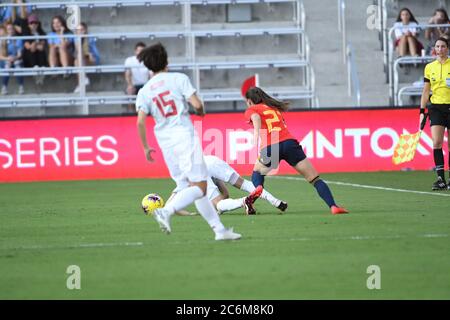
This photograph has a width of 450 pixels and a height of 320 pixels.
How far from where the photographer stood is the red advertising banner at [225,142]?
22875 millimetres

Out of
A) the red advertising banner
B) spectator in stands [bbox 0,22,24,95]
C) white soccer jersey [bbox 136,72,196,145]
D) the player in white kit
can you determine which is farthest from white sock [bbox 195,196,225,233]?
spectator in stands [bbox 0,22,24,95]

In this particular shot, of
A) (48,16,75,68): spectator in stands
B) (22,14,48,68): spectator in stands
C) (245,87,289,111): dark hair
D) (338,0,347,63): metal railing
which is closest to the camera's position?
(245,87,289,111): dark hair

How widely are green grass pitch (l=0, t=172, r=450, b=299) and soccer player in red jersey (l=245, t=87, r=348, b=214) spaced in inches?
23.0

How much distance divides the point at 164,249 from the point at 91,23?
1889cm

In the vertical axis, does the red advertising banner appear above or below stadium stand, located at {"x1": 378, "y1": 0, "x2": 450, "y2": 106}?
below

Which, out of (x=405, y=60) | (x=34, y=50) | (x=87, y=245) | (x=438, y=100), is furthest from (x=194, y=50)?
(x=87, y=245)

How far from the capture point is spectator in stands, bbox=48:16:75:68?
1034 inches

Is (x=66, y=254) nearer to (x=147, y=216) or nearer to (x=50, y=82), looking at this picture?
(x=147, y=216)

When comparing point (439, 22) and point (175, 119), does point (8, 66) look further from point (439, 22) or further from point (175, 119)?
point (175, 119)

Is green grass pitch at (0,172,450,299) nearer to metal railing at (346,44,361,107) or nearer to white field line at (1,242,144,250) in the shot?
white field line at (1,242,144,250)

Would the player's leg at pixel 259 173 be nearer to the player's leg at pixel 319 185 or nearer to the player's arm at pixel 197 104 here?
the player's leg at pixel 319 185

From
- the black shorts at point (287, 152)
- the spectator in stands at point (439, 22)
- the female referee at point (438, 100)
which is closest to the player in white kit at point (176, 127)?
the black shorts at point (287, 152)

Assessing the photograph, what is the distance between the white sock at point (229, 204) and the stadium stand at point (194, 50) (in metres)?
11.9

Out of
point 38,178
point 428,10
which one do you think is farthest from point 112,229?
point 428,10
